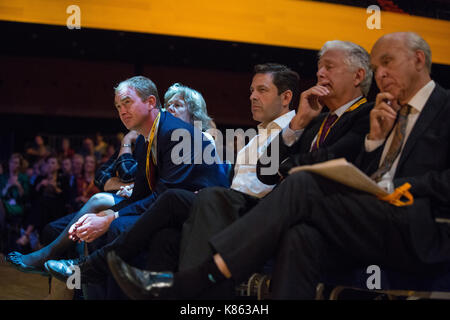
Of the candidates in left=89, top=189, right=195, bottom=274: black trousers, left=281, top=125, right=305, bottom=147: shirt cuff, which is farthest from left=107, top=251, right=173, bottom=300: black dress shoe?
left=281, top=125, right=305, bottom=147: shirt cuff

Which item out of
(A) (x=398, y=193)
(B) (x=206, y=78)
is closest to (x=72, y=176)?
(B) (x=206, y=78)

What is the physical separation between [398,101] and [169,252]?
3.31 ft

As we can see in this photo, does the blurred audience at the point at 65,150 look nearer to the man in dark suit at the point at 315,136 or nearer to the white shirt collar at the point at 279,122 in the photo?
the white shirt collar at the point at 279,122

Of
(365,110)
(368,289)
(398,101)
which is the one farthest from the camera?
(365,110)

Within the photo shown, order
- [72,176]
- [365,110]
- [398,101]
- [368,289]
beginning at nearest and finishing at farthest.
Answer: [368,289] < [398,101] < [365,110] < [72,176]

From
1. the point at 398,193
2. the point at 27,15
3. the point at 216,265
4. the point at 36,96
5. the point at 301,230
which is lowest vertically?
the point at 216,265

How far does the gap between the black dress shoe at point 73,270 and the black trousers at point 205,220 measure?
23.4 inches

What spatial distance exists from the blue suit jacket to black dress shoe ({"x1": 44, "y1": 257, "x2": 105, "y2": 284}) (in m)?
0.30

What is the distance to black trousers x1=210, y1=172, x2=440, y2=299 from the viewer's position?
4.81 ft

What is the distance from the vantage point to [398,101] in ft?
5.97

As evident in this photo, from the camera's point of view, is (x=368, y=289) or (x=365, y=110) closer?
(x=368, y=289)

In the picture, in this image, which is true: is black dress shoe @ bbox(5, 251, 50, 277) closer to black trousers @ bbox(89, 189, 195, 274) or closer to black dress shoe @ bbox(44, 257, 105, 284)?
black dress shoe @ bbox(44, 257, 105, 284)

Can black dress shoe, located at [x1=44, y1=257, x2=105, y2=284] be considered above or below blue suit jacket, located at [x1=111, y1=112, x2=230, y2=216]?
below

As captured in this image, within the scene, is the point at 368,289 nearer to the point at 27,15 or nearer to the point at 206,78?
the point at 27,15
